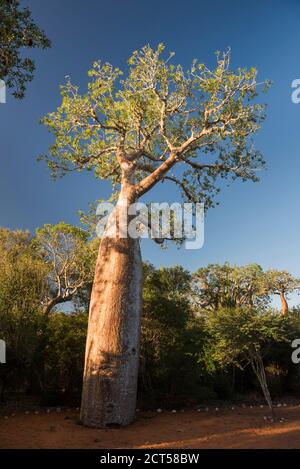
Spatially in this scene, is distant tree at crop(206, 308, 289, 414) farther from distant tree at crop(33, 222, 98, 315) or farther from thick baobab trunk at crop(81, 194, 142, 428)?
distant tree at crop(33, 222, 98, 315)

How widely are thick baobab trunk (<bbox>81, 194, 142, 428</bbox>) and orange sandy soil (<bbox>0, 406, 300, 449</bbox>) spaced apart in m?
0.32

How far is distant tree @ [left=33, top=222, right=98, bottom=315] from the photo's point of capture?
46.3ft

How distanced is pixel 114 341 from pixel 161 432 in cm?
153

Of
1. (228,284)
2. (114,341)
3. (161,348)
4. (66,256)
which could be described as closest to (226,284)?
(228,284)

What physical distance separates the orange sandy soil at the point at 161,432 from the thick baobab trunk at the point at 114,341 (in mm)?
325

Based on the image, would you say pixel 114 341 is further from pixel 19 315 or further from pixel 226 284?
pixel 226 284

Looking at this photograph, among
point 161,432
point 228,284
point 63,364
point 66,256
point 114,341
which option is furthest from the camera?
A: point 228,284

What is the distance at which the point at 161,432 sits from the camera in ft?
18.4

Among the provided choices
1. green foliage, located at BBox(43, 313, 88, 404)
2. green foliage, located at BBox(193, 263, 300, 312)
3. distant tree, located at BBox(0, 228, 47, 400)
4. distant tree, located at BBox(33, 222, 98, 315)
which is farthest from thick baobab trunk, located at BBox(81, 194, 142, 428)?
green foliage, located at BBox(193, 263, 300, 312)

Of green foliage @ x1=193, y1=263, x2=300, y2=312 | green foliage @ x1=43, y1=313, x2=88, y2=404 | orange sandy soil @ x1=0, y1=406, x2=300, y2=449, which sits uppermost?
green foliage @ x1=193, y1=263, x2=300, y2=312

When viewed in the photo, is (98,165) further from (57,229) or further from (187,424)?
(187,424)

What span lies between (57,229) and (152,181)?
7983mm

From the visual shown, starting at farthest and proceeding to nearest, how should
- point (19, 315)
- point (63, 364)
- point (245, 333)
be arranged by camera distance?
point (19, 315), point (63, 364), point (245, 333)
